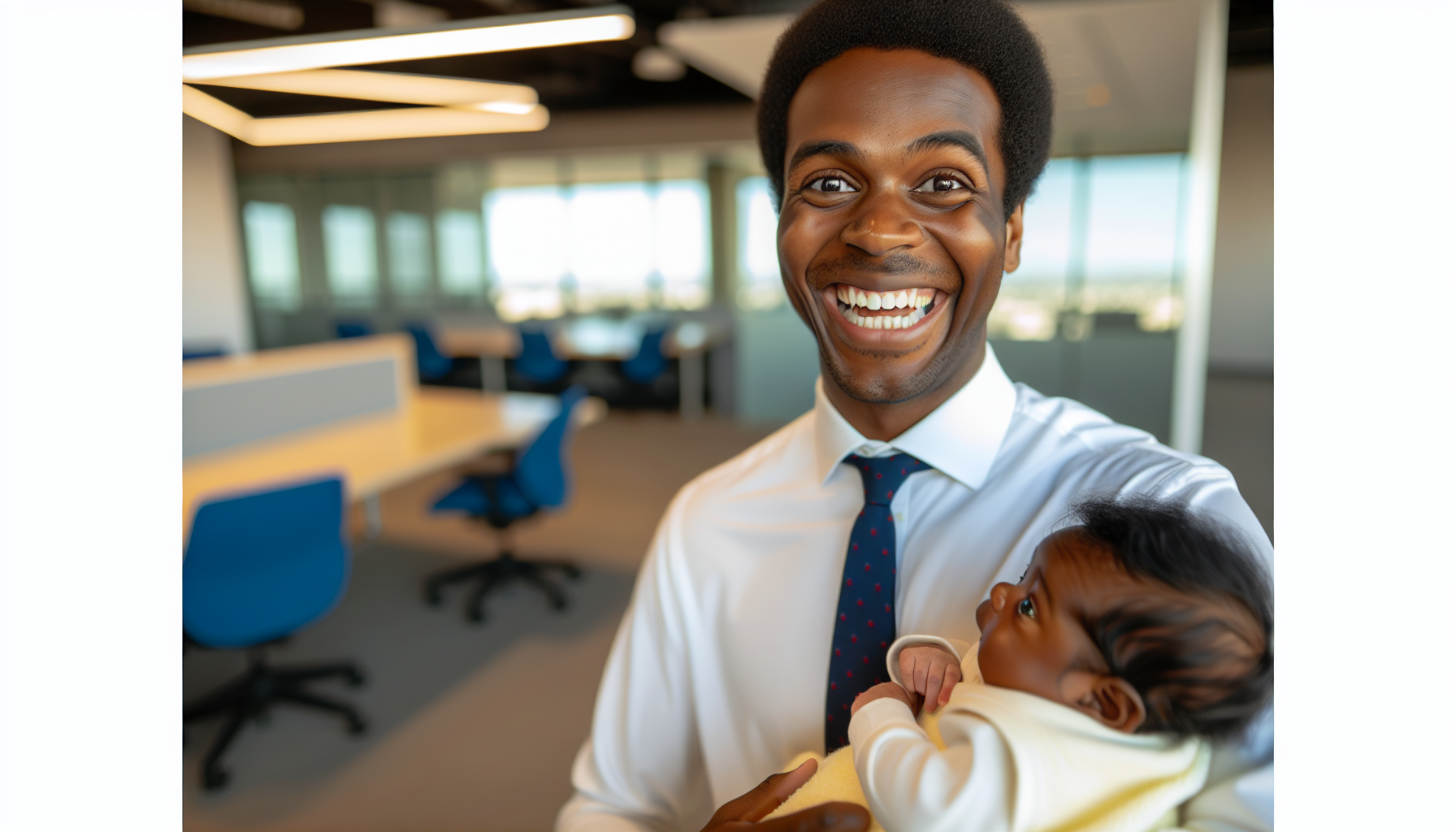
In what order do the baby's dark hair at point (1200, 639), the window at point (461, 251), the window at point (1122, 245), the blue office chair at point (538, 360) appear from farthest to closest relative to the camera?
the window at point (461, 251)
the blue office chair at point (538, 360)
the window at point (1122, 245)
the baby's dark hair at point (1200, 639)

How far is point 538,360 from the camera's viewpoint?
23.7 feet

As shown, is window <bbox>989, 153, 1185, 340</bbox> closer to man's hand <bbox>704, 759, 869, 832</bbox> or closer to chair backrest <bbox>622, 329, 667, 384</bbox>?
chair backrest <bbox>622, 329, 667, 384</bbox>

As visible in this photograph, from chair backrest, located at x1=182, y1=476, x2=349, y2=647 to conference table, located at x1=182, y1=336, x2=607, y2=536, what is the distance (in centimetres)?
9

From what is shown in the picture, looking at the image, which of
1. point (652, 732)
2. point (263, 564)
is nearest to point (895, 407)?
point (652, 732)

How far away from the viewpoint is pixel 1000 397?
536 mm

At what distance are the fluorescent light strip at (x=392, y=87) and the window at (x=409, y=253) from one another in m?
8.49

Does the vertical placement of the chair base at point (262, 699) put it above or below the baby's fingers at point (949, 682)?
below

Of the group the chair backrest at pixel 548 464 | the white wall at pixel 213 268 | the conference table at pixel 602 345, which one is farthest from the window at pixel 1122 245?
the white wall at pixel 213 268

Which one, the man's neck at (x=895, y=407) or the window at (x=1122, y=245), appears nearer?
the man's neck at (x=895, y=407)

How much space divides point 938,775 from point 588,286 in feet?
26.3

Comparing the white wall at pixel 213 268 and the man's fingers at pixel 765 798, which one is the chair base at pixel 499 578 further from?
the man's fingers at pixel 765 798

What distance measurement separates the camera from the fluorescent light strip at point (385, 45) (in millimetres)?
534
